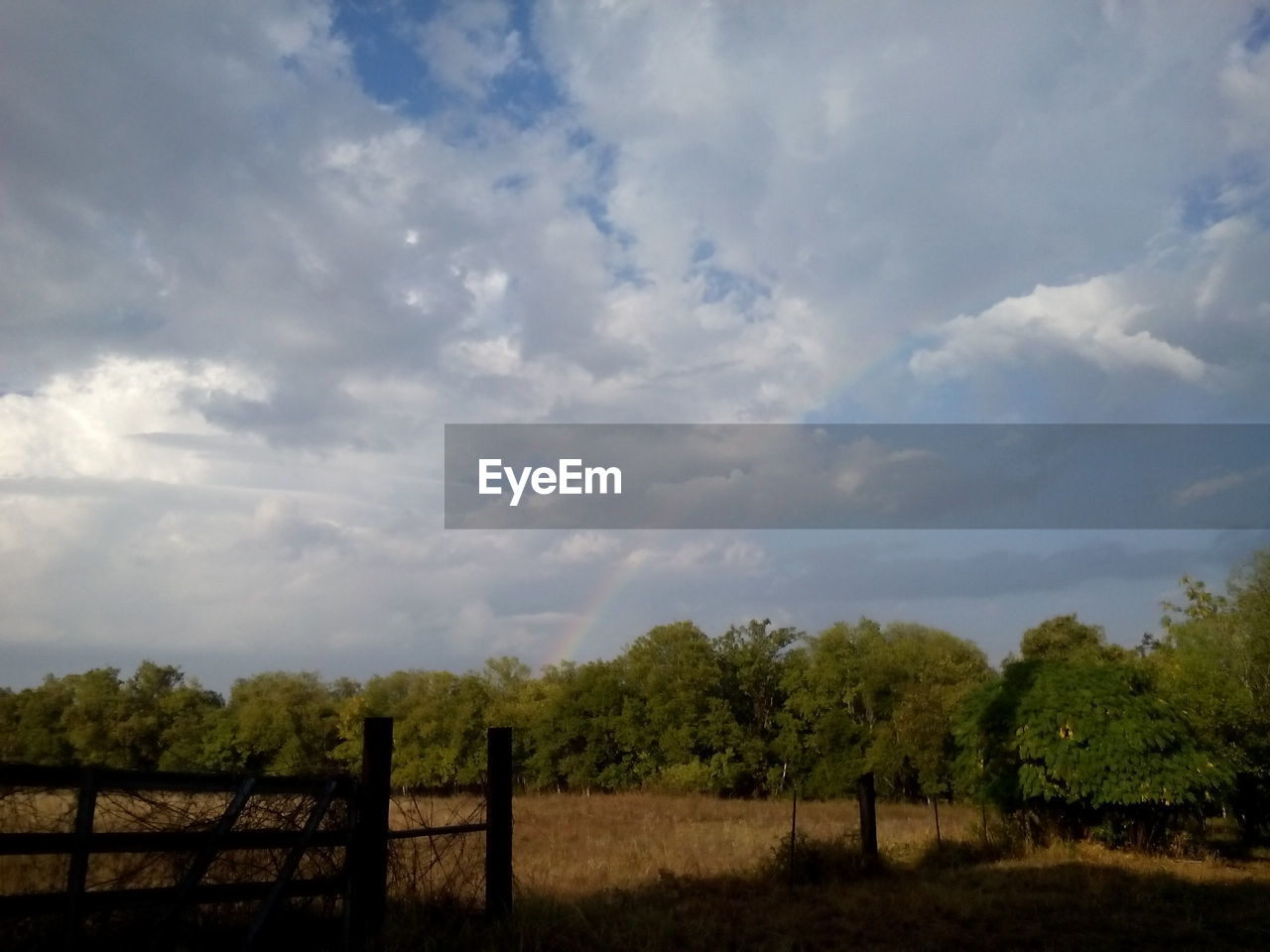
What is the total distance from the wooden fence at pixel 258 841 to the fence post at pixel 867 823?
7.52 metres

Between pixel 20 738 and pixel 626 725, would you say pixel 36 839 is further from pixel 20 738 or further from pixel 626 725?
pixel 20 738

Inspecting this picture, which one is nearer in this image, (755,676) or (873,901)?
(873,901)

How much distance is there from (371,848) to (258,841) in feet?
4.15

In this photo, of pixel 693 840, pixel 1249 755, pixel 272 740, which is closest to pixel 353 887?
pixel 693 840

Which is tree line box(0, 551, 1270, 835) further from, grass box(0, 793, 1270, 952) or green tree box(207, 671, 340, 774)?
grass box(0, 793, 1270, 952)

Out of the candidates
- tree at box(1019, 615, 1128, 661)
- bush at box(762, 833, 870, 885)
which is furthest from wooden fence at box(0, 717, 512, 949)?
tree at box(1019, 615, 1128, 661)

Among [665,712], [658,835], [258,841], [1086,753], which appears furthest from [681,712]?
[258,841]

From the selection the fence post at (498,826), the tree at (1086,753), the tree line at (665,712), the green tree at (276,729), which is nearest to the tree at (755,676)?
the tree line at (665,712)

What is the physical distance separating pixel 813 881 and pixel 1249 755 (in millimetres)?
12822

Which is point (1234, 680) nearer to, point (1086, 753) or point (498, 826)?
point (1086, 753)

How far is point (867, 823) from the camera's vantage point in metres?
14.9

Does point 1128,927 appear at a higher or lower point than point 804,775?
higher

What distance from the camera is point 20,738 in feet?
175

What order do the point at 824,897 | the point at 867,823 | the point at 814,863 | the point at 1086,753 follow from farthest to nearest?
1. the point at 1086,753
2. the point at 867,823
3. the point at 814,863
4. the point at 824,897
